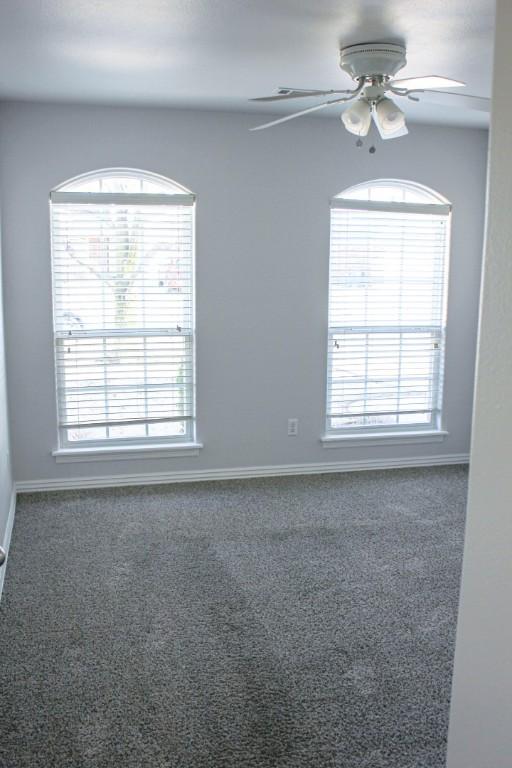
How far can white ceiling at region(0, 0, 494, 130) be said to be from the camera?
286 cm

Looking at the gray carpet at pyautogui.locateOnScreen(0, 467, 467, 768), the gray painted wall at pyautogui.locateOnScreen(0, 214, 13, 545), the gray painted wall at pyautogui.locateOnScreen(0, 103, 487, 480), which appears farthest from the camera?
the gray painted wall at pyautogui.locateOnScreen(0, 103, 487, 480)

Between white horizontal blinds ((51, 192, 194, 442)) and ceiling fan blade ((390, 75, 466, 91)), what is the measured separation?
212cm

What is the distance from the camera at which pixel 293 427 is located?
17.7 ft

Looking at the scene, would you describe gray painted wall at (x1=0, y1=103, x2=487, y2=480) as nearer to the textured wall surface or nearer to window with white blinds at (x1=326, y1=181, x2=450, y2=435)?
window with white blinds at (x1=326, y1=181, x2=450, y2=435)

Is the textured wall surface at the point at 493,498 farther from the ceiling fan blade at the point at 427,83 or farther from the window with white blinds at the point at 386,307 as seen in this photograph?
the window with white blinds at the point at 386,307

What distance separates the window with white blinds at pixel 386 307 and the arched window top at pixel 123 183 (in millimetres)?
1198

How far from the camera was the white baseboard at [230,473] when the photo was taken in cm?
501

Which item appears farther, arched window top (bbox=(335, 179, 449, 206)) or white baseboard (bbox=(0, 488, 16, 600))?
arched window top (bbox=(335, 179, 449, 206))

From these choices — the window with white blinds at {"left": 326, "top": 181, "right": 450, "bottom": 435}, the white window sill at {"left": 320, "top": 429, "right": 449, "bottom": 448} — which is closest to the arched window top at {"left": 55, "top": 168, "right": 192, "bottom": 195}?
the window with white blinds at {"left": 326, "top": 181, "right": 450, "bottom": 435}

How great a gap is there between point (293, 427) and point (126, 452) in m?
1.22

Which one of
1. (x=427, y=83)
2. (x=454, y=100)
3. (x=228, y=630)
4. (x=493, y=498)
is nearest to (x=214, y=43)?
(x=427, y=83)

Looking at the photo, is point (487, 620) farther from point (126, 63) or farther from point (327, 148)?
point (327, 148)

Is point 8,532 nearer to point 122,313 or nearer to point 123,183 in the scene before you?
point 122,313

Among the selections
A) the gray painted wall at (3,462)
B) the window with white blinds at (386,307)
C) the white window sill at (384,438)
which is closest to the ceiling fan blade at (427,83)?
the window with white blinds at (386,307)
